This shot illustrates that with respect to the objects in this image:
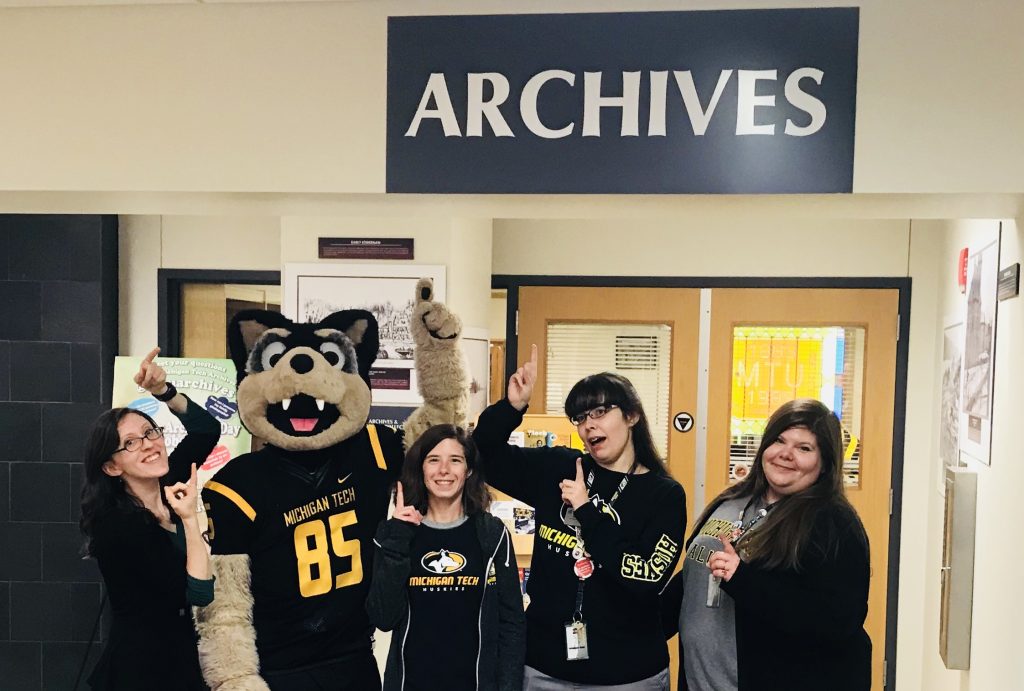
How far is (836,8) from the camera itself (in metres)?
1.79

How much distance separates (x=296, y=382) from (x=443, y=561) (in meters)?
0.49

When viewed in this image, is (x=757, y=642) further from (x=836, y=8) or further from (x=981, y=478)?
(x=836, y=8)

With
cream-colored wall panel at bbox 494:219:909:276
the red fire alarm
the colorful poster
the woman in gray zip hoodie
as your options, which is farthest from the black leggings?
the red fire alarm

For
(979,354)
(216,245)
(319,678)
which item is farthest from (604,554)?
(216,245)

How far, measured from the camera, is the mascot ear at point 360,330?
197 centimetres

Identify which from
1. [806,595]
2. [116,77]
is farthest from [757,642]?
[116,77]

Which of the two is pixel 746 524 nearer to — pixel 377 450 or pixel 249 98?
pixel 377 450

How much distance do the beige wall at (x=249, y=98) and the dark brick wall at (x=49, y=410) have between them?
1.63m

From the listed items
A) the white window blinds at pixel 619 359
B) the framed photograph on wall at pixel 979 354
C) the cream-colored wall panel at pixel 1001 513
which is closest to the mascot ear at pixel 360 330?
the cream-colored wall panel at pixel 1001 513

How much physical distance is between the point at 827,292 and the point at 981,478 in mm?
1278

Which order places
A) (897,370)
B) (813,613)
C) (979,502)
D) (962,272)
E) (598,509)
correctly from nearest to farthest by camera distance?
(813,613) < (598,509) < (979,502) < (962,272) < (897,370)

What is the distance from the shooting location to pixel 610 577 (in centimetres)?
177

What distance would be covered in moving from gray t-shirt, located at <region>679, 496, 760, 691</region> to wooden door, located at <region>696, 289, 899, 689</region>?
5.80ft

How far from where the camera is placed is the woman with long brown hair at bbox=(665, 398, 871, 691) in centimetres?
166
